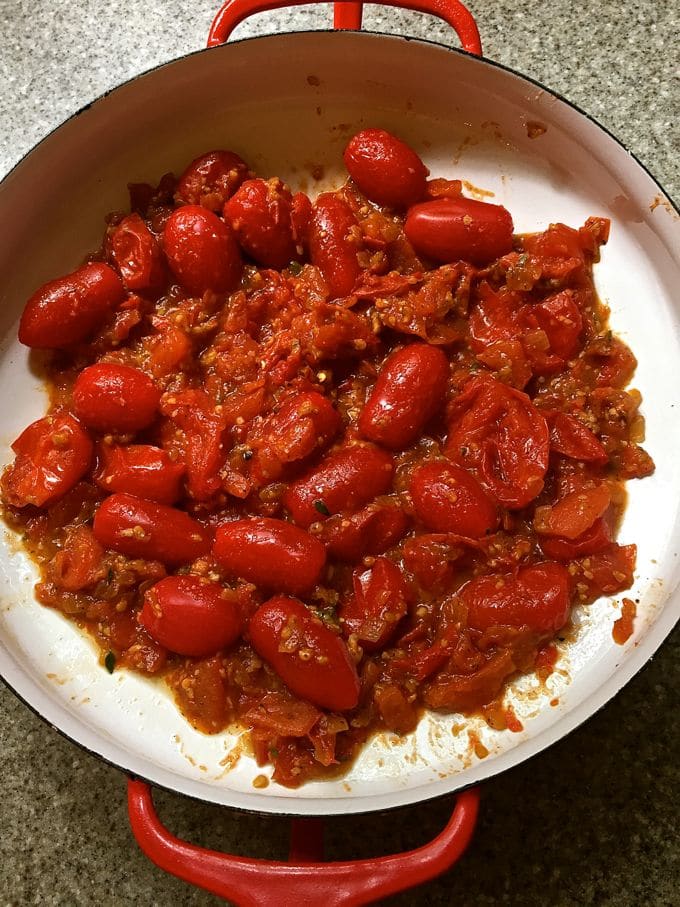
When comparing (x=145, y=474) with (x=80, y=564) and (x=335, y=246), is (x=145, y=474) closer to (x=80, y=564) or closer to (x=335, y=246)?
(x=80, y=564)

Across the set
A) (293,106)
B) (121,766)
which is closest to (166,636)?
(121,766)

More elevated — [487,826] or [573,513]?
[573,513]

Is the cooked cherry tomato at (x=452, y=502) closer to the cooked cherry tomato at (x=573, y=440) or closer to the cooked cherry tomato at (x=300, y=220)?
the cooked cherry tomato at (x=573, y=440)

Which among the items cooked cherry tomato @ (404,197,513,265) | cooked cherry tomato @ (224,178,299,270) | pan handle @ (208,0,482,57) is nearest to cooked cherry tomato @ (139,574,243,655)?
cooked cherry tomato @ (224,178,299,270)

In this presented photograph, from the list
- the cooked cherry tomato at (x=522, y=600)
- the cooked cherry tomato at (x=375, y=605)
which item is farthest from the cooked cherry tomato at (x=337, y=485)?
the cooked cherry tomato at (x=522, y=600)

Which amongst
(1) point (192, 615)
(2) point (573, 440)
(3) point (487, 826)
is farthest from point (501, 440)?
(3) point (487, 826)
